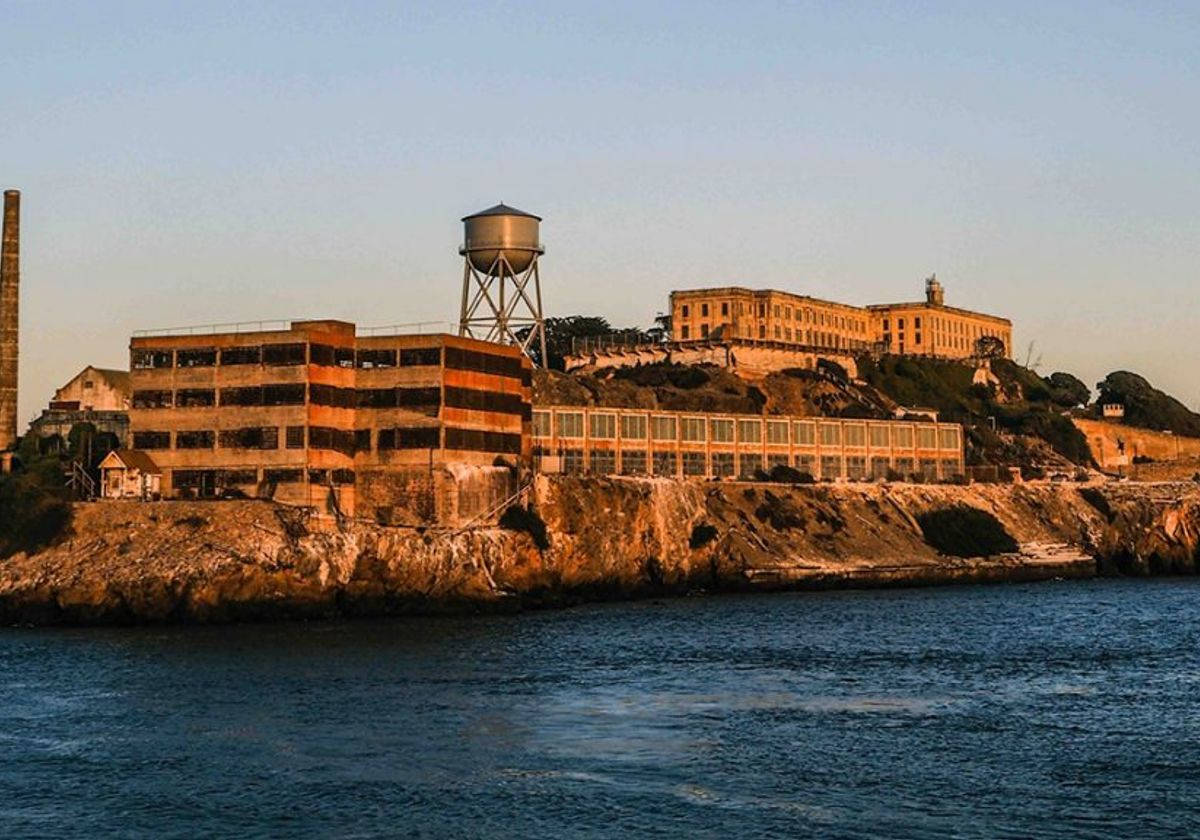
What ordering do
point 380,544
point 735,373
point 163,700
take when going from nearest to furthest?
1. point 163,700
2. point 380,544
3. point 735,373

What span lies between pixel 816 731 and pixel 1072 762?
32.3 ft

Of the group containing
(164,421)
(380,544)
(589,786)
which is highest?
(164,421)

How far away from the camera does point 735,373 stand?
635 ft

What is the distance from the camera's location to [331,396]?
4611 inches

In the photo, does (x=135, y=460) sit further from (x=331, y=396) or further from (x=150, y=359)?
(x=331, y=396)

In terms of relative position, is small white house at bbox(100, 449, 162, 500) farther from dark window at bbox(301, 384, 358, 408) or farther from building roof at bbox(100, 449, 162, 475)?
dark window at bbox(301, 384, 358, 408)

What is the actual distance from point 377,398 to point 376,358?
2980 mm

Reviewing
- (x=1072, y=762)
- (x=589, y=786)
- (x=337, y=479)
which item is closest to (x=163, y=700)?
(x=589, y=786)

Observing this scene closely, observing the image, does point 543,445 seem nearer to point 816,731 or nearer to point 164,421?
point 164,421

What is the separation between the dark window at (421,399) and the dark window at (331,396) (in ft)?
11.2

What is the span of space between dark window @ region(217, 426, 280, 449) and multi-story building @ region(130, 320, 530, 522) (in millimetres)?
68

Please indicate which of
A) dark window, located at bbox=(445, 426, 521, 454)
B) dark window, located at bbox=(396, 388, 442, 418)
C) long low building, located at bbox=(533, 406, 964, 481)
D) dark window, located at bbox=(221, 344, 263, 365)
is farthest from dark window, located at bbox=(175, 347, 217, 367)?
long low building, located at bbox=(533, 406, 964, 481)

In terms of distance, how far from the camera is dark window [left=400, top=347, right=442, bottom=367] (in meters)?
118

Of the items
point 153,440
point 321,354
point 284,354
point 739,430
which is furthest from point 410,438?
point 739,430
